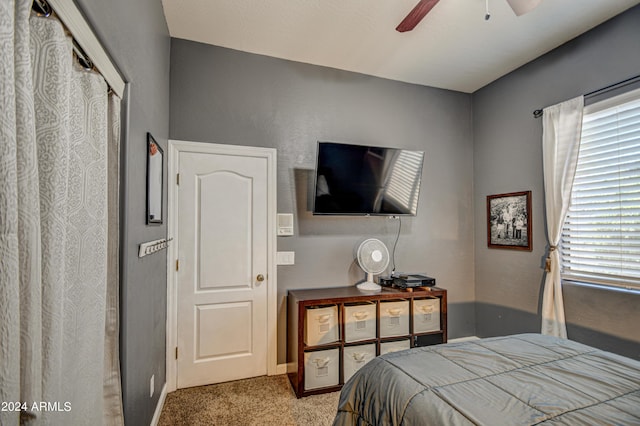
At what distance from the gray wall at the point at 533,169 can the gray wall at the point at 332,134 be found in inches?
7.7

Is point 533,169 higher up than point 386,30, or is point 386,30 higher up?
point 386,30

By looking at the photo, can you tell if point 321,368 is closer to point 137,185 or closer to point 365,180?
point 365,180

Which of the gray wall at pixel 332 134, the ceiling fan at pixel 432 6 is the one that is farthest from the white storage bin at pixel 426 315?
the ceiling fan at pixel 432 6

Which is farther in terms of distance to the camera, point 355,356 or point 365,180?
point 365,180

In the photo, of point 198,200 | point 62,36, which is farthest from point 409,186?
point 62,36

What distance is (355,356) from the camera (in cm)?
263

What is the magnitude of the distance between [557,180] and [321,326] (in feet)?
8.00

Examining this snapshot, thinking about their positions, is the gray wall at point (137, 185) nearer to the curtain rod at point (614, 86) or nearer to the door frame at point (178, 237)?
the door frame at point (178, 237)

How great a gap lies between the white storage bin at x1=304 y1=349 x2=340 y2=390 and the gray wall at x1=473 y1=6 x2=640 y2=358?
1937mm

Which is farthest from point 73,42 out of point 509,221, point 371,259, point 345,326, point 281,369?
point 509,221

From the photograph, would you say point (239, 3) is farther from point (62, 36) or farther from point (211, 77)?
point (62, 36)

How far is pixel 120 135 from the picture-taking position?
1.39 meters

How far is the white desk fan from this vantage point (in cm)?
294

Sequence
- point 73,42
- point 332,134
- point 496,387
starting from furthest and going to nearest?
point 332,134 → point 496,387 → point 73,42
